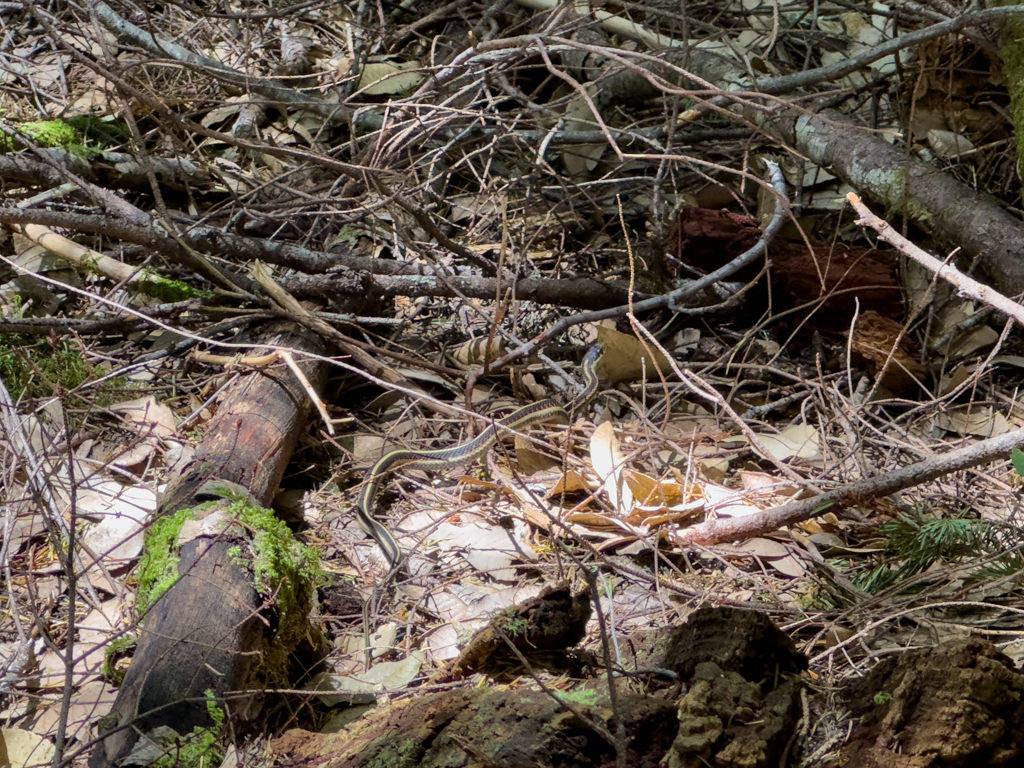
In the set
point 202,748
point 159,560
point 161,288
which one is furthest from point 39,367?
point 202,748

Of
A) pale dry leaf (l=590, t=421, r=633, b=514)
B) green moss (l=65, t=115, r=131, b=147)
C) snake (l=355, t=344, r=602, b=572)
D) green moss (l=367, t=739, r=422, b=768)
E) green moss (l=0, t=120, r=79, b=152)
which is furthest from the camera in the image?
green moss (l=65, t=115, r=131, b=147)

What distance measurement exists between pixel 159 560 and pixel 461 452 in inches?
47.4

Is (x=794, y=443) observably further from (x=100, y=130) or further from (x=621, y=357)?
(x=100, y=130)

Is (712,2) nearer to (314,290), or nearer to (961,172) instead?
(961,172)

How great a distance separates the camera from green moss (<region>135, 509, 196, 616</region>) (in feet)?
7.60

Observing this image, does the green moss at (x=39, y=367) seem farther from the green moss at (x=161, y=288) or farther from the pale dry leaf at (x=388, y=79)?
the pale dry leaf at (x=388, y=79)

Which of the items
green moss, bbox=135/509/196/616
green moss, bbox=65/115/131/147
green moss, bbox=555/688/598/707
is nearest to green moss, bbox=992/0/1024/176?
green moss, bbox=555/688/598/707

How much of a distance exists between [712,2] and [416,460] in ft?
11.2

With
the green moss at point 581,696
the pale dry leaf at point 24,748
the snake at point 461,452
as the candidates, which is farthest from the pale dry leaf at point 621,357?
the pale dry leaf at point 24,748

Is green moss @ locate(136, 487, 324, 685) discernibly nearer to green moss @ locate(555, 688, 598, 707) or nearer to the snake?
the snake

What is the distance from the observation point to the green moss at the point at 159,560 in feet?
7.60

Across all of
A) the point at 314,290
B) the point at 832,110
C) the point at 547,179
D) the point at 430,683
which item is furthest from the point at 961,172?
the point at 430,683

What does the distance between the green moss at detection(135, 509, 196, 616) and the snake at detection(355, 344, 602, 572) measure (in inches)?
26.4

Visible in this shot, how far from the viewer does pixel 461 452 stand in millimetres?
3262
